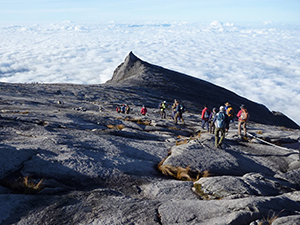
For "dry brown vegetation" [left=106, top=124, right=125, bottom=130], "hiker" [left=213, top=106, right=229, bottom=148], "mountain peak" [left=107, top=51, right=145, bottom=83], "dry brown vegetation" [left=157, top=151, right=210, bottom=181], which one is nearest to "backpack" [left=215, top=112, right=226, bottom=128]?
"hiker" [left=213, top=106, right=229, bottom=148]

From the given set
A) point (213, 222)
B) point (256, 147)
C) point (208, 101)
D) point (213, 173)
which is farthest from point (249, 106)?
point (213, 222)

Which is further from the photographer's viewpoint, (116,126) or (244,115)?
(116,126)

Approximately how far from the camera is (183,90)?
72000mm

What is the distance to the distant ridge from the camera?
64769 millimetres

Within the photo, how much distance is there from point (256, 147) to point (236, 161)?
373 centimetres

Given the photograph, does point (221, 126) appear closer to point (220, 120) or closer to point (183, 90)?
point (220, 120)

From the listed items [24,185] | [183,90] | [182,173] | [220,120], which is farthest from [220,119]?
[183,90]

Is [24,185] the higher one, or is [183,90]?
[24,185]

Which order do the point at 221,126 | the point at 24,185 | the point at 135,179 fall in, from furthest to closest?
the point at 221,126, the point at 135,179, the point at 24,185

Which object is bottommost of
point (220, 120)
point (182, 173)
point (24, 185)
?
point (182, 173)

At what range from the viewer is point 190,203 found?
305 inches

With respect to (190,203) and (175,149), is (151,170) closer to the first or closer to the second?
(175,149)

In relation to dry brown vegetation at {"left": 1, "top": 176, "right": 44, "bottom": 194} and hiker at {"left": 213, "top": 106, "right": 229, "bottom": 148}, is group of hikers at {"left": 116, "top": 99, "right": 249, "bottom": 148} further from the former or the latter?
dry brown vegetation at {"left": 1, "top": 176, "right": 44, "bottom": 194}

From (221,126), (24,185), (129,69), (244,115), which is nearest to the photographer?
(24,185)
